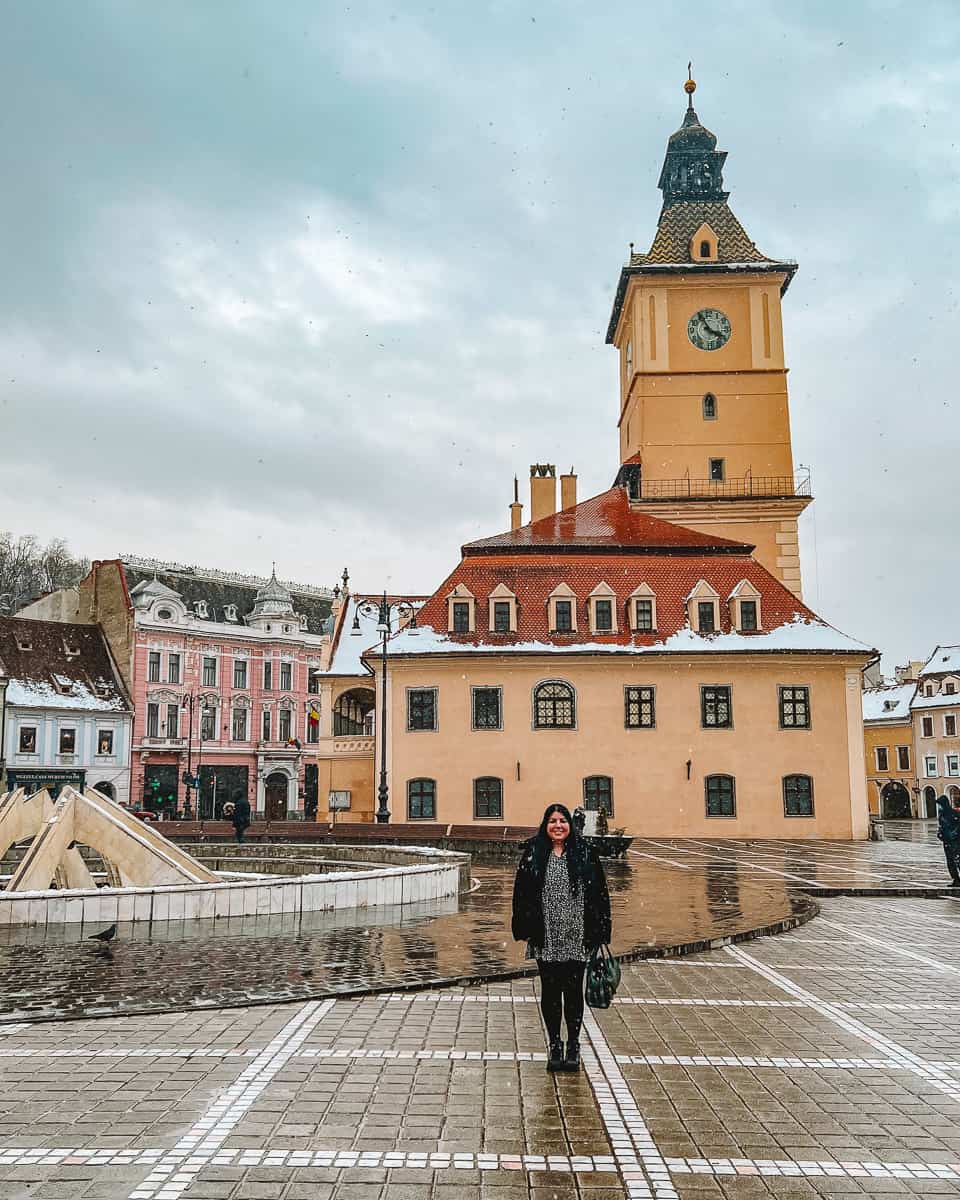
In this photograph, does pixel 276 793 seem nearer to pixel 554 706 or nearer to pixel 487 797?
pixel 487 797

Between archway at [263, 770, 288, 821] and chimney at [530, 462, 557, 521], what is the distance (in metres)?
25.9

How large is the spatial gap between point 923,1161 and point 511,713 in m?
33.7

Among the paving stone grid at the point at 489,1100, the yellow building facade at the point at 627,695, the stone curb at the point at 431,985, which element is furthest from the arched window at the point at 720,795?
the paving stone grid at the point at 489,1100

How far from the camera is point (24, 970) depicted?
400 inches

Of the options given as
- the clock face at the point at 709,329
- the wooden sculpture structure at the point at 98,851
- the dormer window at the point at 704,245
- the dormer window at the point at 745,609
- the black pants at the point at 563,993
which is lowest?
the black pants at the point at 563,993

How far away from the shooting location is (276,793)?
A: 65938 millimetres

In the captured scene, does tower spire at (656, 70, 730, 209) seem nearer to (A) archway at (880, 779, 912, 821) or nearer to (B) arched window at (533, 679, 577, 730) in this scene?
(B) arched window at (533, 679, 577, 730)

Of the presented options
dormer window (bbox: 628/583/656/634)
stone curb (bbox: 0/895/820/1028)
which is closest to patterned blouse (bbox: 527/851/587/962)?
stone curb (bbox: 0/895/820/1028)

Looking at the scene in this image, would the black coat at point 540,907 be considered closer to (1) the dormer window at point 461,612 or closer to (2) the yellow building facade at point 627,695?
(2) the yellow building facade at point 627,695

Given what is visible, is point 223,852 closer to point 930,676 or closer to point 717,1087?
point 717,1087

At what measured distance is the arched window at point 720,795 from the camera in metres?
38.3

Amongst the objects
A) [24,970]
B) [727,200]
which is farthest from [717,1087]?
[727,200]

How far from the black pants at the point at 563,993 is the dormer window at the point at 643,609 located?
33.1 meters

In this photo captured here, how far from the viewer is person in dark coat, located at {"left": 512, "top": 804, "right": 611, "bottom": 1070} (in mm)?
6867
